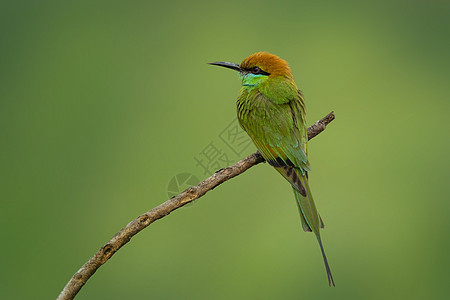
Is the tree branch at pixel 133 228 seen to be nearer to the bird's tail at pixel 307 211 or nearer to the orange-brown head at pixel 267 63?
the bird's tail at pixel 307 211

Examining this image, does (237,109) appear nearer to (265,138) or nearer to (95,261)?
(265,138)

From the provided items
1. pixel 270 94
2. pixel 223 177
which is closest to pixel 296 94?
pixel 270 94

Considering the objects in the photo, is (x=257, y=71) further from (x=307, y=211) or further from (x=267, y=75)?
(x=307, y=211)

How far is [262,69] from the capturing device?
2082 millimetres

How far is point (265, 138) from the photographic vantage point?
6.38 ft

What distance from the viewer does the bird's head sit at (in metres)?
2.07

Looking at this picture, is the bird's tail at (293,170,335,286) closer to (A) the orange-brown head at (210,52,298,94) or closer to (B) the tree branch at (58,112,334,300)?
(B) the tree branch at (58,112,334,300)

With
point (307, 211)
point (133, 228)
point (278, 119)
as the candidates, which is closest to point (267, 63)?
point (278, 119)

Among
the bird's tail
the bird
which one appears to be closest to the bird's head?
the bird

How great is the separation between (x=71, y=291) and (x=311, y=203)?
94cm

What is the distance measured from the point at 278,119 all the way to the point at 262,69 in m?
0.27

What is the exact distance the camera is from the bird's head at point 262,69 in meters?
2.07

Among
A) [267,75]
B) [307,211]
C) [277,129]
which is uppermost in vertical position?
[267,75]

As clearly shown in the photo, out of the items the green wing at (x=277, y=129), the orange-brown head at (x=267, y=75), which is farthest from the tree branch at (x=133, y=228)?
the orange-brown head at (x=267, y=75)
